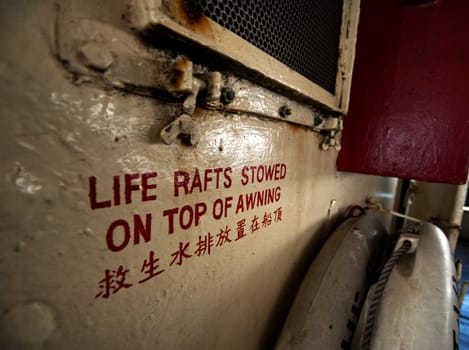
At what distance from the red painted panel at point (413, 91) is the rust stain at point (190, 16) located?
0.95 m

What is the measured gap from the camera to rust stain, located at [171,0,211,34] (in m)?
0.36

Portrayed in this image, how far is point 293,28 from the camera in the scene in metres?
0.69

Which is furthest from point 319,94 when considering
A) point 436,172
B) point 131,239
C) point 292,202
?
point 131,239

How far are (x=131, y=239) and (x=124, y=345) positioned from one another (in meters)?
0.18

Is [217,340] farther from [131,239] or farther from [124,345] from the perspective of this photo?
[131,239]

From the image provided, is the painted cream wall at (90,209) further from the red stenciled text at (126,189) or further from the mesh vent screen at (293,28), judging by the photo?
the mesh vent screen at (293,28)

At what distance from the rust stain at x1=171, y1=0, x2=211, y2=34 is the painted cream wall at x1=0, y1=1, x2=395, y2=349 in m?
0.09

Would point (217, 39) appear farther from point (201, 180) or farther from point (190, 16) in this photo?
point (201, 180)

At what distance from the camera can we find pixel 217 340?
2.02ft

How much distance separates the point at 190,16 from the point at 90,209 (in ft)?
1.09

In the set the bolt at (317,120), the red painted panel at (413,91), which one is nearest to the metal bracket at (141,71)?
the bolt at (317,120)

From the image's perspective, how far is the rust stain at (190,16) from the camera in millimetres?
360

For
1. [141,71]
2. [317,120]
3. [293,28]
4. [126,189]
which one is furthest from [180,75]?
[317,120]

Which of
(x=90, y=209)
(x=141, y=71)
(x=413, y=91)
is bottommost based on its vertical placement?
(x=90, y=209)
